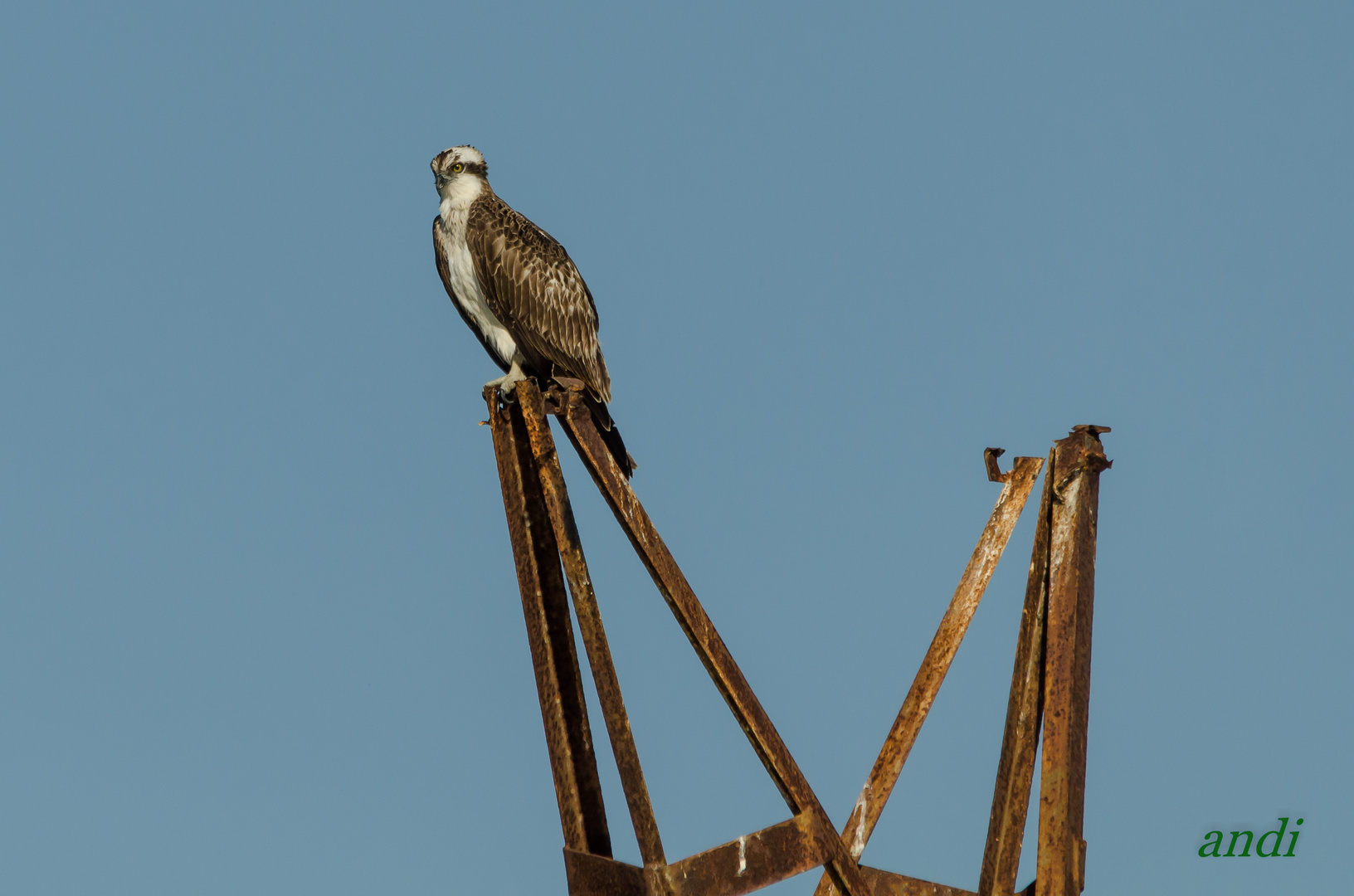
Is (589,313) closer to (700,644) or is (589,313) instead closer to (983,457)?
(983,457)

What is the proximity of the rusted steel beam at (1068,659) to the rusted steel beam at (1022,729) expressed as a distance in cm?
7

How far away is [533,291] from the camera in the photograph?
11.2m

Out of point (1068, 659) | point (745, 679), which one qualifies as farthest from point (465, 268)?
point (1068, 659)

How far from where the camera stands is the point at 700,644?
5832mm

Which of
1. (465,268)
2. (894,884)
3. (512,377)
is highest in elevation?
(465,268)

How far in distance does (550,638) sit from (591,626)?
0.58 metres

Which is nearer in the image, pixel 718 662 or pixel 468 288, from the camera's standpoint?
pixel 718 662

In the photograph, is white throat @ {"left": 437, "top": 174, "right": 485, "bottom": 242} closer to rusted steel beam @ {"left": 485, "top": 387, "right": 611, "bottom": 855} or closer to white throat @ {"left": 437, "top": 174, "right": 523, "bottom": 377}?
white throat @ {"left": 437, "top": 174, "right": 523, "bottom": 377}

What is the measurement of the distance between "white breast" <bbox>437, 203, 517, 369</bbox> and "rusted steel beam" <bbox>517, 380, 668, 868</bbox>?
17.1 ft

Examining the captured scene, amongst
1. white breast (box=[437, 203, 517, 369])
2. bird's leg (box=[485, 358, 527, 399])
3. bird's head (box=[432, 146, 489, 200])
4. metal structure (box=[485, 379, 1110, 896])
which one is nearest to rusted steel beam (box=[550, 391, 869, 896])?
metal structure (box=[485, 379, 1110, 896])

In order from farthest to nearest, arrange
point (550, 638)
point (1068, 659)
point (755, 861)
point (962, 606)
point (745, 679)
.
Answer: point (962, 606)
point (550, 638)
point (1068, 659)
point (745, 679)
point (755, 861)

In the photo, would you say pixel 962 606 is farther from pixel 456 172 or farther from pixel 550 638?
pixel 456 172

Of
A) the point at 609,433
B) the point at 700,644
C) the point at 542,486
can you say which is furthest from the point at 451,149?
the point at 700,644

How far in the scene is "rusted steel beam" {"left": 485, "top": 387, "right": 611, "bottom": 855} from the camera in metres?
6.29
